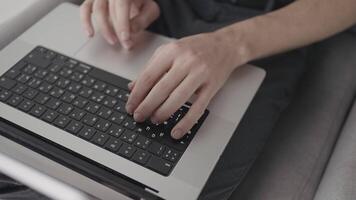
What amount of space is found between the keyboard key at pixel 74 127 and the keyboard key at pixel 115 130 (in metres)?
0.04

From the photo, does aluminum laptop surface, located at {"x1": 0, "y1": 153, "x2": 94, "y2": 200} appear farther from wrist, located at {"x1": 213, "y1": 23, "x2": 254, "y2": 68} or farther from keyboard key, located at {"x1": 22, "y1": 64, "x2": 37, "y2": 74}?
wrist, located at {"x1": 213, "y1": 23, "x2": 254, "y2": 68}

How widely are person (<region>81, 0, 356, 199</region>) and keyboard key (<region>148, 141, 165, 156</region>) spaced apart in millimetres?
22

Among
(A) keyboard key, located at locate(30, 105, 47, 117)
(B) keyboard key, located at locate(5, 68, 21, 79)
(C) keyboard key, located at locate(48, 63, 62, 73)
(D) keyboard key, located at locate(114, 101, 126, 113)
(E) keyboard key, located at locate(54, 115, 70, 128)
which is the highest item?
(D) keyboard key, located at locate(114, 101, 126, 113)

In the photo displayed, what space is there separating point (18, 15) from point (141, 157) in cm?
37

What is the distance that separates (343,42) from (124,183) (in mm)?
582

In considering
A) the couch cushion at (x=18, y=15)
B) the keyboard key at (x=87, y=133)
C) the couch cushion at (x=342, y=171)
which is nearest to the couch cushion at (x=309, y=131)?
the couch cushion at (x=342, y=171)

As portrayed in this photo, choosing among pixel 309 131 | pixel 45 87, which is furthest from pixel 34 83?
pixel 309 131

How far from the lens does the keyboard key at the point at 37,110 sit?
516 mm

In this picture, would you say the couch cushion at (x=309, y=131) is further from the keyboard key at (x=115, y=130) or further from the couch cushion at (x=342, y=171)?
the keyboard key at (x=115, y=130)

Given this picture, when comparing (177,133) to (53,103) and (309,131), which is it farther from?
(309,131)

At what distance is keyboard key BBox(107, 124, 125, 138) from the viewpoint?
0.50 m

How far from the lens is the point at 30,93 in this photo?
1.77 ft

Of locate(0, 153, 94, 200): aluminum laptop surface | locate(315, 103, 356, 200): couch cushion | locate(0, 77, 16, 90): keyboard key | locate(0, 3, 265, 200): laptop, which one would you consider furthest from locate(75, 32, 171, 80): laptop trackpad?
locate(315, 103, 356, 200): couch cushion

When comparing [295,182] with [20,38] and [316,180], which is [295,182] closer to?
[316,180]
